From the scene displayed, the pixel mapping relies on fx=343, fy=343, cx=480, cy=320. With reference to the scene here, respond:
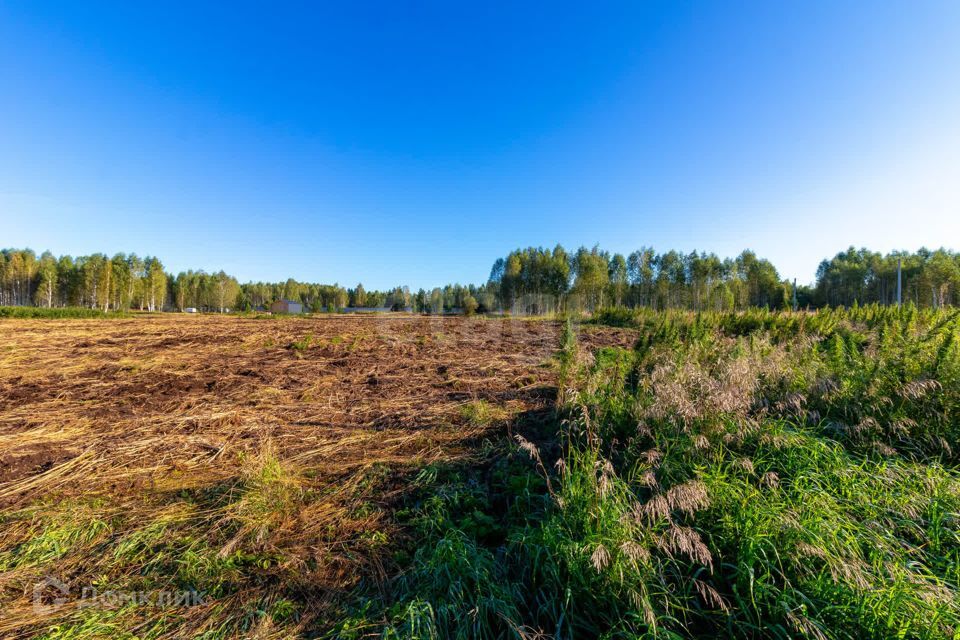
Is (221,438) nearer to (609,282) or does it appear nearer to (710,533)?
(710,533)

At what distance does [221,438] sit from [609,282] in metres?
47.7

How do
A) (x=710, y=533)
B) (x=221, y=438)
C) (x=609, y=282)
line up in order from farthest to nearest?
(x=609, y=282) < (x=221, y=438) < (x=710, y=533)

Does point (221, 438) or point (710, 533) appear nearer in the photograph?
point (710, 533)

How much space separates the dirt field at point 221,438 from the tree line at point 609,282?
32627 mm

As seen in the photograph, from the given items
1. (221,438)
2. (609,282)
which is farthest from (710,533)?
(609,282)

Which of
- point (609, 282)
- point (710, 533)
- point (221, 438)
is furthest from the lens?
point (609, 282)

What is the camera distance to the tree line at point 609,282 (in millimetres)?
42625

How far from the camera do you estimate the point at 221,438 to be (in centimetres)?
383

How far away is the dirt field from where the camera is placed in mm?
2162

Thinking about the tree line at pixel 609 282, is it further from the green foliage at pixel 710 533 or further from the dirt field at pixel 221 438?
the green foliage at pixel 710 533

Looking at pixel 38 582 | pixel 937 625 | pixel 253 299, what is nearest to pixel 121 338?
pixel 38 582

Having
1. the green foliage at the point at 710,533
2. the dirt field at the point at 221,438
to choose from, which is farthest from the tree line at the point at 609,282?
the green foliage at the point at 710,533

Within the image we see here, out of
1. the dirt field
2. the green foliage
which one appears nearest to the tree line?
the dirt field

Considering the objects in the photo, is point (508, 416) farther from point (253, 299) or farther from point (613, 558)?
point (253, 299)
